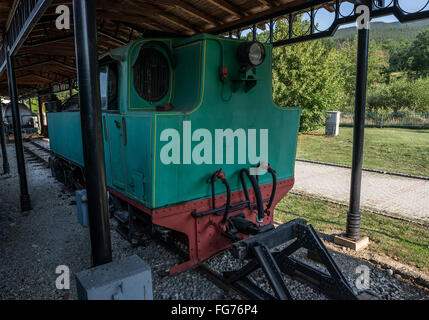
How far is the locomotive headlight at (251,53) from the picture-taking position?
3771mm

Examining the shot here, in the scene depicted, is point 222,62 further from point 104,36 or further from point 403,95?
point 403,95

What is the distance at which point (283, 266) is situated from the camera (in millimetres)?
3816

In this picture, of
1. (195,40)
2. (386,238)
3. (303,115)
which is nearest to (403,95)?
(303,115)

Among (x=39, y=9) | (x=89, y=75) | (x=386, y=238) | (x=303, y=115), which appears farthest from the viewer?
(x=303, y=115)

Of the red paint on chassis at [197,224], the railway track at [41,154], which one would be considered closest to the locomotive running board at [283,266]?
the red paint on chassis at [197,224]

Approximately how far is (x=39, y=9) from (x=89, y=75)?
1.79 meters

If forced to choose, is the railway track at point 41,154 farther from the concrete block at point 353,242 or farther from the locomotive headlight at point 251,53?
the concrete block at point 353,242

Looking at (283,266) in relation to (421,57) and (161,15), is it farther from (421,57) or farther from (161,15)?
(421,57)

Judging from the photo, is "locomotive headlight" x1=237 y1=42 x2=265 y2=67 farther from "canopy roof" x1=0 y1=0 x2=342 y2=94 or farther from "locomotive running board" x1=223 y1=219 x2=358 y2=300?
"locomotive running board" x1=223 y1=219 x2=358 y2=300

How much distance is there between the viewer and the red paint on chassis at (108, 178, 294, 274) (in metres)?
3.72

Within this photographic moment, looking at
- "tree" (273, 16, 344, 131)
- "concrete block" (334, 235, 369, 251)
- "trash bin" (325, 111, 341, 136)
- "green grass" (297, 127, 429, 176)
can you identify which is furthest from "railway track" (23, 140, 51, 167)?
"trash bin" (325, 111, 341, 136)

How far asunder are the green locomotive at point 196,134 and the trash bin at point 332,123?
16340 millimetres

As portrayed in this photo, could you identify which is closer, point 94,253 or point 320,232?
A: point 94,253

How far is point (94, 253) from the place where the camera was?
2.98 m
